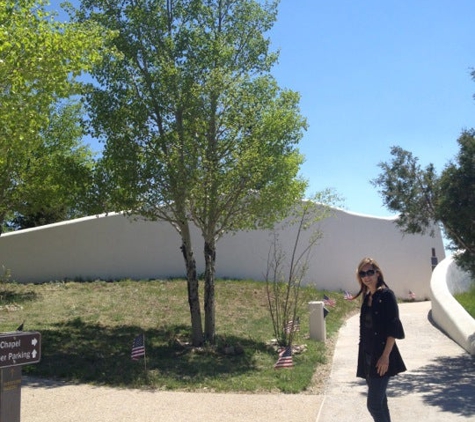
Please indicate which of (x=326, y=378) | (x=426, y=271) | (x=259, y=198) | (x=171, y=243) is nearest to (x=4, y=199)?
(x=171, y=243)

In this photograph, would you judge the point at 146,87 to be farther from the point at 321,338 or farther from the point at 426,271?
the point at 426,271

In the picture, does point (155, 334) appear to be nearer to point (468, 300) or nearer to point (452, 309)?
point (452, 309)

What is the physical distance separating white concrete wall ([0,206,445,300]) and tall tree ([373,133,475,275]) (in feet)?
33.6

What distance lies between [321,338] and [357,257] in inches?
410

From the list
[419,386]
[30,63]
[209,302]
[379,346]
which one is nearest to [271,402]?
[419,386]

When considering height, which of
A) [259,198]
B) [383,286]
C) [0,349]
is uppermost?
[259,198]

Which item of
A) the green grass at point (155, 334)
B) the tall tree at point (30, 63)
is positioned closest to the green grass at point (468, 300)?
the green grass at point (155, 334)

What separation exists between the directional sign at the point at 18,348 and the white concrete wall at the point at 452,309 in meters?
8.34

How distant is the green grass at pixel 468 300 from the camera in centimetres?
1385

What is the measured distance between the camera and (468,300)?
50.9 ft

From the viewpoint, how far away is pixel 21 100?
306 inches

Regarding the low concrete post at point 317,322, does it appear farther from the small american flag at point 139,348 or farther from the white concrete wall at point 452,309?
the small american flag at point 139,348

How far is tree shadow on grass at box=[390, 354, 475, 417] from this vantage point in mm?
7574

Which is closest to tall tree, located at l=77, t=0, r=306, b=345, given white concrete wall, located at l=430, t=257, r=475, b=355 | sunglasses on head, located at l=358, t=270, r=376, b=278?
white concrete wall, located at l=430, t=257, r=475, b=355
